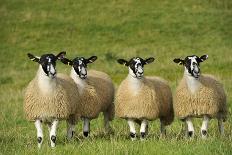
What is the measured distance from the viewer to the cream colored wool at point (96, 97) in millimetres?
14195

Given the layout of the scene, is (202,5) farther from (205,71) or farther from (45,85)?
(45,85)

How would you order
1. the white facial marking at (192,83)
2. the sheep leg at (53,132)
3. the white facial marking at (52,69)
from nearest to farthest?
the sheep leg at (53,132) → the white facial marking at (52,69) → the white facial marking at (192,83)

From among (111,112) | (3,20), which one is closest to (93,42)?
(3,20)

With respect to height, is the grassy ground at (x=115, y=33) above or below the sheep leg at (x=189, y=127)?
above

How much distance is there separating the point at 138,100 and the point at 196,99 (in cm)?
130

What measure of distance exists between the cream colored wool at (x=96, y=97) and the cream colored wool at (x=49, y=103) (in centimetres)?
89

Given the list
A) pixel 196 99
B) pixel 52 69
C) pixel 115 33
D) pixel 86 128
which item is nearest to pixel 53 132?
pixel 52 69

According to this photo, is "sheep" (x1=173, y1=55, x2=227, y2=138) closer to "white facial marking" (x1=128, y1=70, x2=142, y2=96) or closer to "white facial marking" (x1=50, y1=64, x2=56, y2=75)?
"white facial marking" (x1=128, y1=70, x2=142, y2=96)

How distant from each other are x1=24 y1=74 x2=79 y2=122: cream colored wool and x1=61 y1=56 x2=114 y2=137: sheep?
0.85m

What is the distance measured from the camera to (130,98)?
13594 mm

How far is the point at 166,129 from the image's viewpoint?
50.2ft

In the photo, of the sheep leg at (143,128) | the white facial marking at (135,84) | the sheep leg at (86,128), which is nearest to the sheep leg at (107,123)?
the sheep leg at (86,128)

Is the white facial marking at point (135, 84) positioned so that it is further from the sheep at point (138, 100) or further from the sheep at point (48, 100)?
the sheep at point (48, 100)

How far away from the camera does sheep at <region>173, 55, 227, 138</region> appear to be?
13.2 meters
